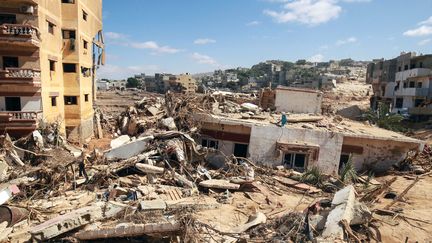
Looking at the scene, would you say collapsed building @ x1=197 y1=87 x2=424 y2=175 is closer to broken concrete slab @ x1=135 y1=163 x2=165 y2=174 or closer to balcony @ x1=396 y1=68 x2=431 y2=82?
broken concrete slab @ x1=135 y1=163 x2=165 y2=174

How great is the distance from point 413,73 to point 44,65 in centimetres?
4317

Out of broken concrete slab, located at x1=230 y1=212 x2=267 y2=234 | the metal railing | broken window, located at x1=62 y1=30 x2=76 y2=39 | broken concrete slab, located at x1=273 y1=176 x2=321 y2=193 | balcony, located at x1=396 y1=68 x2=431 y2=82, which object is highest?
broken window, located at x1=62 y1=30 x2=76 y2=39

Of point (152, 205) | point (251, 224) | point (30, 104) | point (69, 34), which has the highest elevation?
point (69, 34)

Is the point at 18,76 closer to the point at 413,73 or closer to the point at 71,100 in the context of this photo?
the point at 71,100

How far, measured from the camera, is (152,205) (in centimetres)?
1149

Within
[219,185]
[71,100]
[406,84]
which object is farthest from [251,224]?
[406,84]

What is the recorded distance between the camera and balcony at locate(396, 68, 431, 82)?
127ft

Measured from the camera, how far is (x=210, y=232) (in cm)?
998

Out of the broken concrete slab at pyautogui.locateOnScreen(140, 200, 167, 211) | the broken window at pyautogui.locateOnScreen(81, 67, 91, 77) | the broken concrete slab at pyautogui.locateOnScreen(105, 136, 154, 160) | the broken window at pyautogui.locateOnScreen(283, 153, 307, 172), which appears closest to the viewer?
the broken concrete slab at pyautogui.locateOnScreen(140, 200, 167, 211)

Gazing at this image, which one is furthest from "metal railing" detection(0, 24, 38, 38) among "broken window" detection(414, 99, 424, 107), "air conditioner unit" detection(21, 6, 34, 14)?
"broken window" detection(414, 99, 424, 107)

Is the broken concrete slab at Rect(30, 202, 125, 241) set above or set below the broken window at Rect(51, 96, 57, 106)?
below

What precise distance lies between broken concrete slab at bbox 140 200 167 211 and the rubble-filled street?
4 centimetres

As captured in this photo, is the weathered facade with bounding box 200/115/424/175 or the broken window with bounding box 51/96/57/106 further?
the broken window with bounding box 51/96/57/106

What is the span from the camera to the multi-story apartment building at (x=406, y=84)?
37875mm
